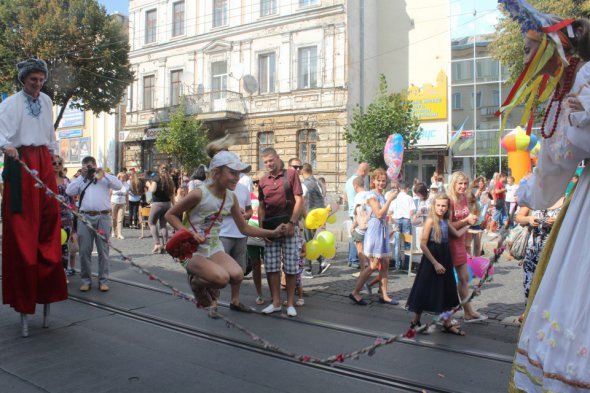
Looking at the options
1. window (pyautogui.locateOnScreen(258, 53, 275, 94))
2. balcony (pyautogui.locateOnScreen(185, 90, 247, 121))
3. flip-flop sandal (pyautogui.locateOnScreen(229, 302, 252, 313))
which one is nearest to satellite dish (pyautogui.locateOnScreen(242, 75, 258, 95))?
window (pyautogui.locateOnScreen(258, 53, 275, 94))

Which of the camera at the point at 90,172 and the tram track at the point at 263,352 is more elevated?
the camera at the point at 90,172

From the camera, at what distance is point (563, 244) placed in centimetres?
234

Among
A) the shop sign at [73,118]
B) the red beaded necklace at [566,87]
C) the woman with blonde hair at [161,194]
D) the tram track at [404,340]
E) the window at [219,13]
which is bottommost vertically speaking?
the tram track at [404,340]

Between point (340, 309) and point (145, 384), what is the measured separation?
3154mm

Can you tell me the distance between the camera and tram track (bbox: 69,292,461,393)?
154 inches

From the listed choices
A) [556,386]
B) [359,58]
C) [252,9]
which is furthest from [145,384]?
[252,9]

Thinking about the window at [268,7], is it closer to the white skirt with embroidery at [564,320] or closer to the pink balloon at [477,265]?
the pink balloon at [477,265]

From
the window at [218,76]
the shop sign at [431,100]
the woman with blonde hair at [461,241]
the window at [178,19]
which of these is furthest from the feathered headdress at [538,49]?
the window at [178,19]

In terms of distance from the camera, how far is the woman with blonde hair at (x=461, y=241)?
587 cm

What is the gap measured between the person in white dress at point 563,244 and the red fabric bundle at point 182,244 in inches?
107

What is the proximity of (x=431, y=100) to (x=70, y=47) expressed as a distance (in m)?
19.3

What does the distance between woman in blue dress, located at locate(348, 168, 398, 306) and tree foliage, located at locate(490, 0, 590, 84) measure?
38.3 ft

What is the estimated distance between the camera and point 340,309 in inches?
256

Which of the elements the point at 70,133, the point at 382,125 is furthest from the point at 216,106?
the point at 70,133
